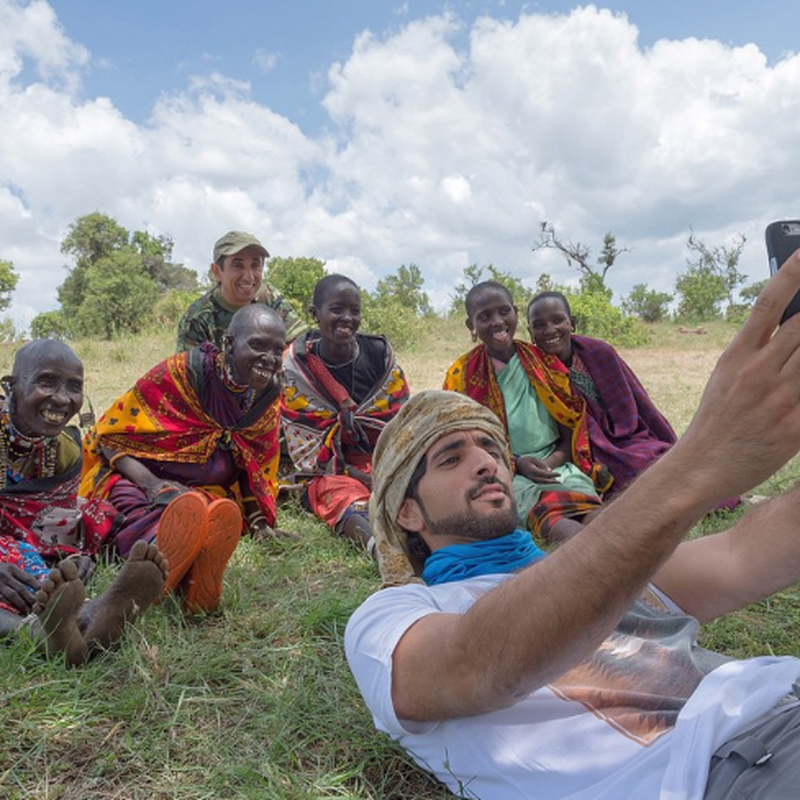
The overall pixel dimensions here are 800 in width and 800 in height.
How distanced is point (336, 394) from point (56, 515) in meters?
2.19

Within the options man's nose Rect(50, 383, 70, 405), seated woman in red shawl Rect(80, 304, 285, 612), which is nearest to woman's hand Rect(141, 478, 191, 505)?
seated woman in red shawl Rect(80, 304, 285, 612)

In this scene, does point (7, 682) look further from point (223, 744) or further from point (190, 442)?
point (190, 442)

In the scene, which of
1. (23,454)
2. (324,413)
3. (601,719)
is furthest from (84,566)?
(601,719)

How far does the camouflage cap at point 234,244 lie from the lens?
222 inches

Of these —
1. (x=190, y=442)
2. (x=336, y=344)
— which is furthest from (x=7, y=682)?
(x=336, y=344)

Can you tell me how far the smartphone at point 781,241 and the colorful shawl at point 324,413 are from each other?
4.00 metres

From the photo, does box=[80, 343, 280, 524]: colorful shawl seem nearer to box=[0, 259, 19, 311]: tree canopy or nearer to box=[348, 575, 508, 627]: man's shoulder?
box=[348, 575, 508, 627]: man's shoulder

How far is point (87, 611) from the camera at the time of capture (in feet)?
8.72

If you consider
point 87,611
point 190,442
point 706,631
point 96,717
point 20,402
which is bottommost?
point 706,631

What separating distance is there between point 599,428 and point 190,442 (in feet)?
8.19

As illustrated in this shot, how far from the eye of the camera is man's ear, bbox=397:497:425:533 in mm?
2127

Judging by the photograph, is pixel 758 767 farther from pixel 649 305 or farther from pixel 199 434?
pixel 649 305

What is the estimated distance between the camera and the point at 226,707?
2.41 m

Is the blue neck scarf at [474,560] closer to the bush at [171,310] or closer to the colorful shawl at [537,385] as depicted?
the colorful shawl at [537,385]
